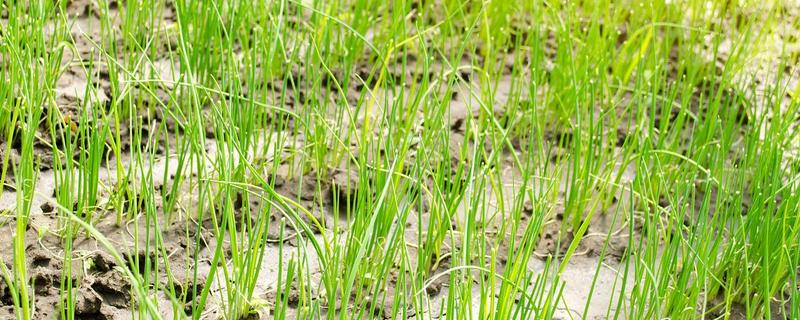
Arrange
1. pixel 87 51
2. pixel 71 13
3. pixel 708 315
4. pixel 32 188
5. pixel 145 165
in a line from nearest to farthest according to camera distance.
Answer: pixel 32 188, pixel 708 315, pixel 145 165, pixel 87 51, pixel 71 13

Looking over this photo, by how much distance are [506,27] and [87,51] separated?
1.34 metres

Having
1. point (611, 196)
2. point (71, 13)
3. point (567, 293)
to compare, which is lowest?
point (567, 293)

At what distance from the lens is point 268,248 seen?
2580 millimetres

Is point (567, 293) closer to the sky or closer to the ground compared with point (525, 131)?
closer to the ground

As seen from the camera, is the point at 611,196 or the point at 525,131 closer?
the point at 611,196

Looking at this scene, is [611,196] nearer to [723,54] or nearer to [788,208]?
[788,208]

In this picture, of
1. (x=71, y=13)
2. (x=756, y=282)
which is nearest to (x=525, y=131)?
(x=756, y=282)

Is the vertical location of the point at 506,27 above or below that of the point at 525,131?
above

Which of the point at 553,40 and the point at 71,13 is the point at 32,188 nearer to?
the point at 71,13

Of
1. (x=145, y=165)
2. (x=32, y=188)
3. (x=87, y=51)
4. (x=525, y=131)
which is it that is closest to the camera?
(x=32, y=188)

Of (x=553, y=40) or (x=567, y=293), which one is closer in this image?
(x=567, y=293)

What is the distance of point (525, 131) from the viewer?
308 centimetres

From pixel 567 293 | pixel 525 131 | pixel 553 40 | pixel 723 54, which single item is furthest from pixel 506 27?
pixel 567 293

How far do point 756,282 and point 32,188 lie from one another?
1.58 metres
